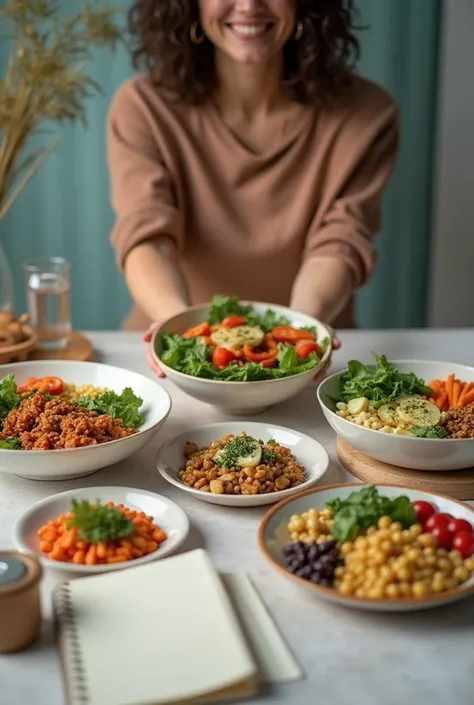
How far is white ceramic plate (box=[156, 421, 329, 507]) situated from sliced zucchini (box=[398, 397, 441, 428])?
0.52 ft

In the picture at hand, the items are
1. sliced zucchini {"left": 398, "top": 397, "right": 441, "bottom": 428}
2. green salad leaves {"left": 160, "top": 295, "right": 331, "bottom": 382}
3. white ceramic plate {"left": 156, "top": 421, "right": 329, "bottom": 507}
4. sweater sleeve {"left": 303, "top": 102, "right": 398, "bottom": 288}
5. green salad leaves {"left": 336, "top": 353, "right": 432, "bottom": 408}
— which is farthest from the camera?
sweater sleeve {"left": 303, "top": 102, "right": 398, "bottom": 288}

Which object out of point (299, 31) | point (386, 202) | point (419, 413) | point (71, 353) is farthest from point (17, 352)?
point (386, 202)

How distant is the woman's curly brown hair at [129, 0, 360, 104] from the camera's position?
8.47 ft

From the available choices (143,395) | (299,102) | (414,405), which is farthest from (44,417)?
(299,102)

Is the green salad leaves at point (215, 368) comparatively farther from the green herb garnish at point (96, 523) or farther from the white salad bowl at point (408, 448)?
the green herb garnish at point (96, 523)

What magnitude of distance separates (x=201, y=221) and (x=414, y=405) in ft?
4.19

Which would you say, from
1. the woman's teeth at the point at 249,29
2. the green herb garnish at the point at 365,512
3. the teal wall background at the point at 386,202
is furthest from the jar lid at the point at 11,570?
the teal wall background at the point at 386,202

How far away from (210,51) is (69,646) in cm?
205

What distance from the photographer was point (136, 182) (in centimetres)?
259

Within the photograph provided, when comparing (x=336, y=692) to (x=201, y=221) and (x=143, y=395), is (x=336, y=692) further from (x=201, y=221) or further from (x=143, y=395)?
(x=201, y=221)

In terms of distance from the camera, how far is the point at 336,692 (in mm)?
1045

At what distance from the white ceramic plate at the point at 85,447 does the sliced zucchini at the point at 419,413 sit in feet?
1.42

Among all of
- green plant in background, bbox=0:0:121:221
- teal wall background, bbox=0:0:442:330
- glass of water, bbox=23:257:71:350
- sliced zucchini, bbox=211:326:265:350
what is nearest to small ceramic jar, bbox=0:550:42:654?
sliced zucchini, bbox=211:326:265:350

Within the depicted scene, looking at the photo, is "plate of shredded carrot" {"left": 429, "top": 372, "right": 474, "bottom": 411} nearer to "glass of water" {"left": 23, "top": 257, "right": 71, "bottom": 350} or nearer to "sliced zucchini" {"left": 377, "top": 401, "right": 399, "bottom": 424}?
"sliced zucchini" {"left": 377, "top": 401, "right": 399, "bottom": 424}
